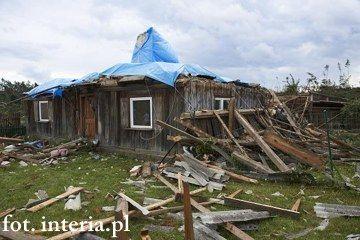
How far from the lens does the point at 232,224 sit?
5.88 metres

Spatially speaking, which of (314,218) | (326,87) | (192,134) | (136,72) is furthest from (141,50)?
(326,87)

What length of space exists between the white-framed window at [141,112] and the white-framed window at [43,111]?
7.45 metres

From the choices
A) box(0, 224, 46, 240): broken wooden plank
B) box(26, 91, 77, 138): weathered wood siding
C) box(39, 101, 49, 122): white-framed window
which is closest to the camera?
box(0, 224, 46, 240): broken wooden plank

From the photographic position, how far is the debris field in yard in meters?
6.09

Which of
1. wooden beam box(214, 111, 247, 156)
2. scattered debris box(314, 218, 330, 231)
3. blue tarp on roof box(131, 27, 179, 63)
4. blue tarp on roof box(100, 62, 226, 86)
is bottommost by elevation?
scattered debris box(314, 218, 330, 231)

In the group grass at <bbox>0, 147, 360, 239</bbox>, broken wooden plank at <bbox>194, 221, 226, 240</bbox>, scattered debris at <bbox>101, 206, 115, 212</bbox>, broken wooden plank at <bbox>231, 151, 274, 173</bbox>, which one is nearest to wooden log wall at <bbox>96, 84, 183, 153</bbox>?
grass at <bbox>0, 147, 360, 239</bbox>

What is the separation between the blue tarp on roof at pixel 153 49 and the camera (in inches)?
625

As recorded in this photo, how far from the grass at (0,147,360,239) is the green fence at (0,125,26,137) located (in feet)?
29.8

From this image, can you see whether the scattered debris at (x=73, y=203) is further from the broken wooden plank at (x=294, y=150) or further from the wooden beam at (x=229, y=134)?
the broken wooden plank at (x=294, y=150)

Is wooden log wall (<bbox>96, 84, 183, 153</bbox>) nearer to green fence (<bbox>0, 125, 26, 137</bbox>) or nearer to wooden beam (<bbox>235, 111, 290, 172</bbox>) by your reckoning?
wooden beam (<bbox>235, 111, 290, 172</bbox>)

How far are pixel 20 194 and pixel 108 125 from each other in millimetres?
6658

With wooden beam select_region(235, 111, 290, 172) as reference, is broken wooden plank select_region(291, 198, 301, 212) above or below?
below

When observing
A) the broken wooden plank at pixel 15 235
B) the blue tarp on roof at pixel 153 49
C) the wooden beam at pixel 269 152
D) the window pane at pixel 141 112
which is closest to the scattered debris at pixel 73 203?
the broken wooden plank at pixel 15 235

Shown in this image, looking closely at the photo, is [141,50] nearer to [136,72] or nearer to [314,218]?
[136,72]
